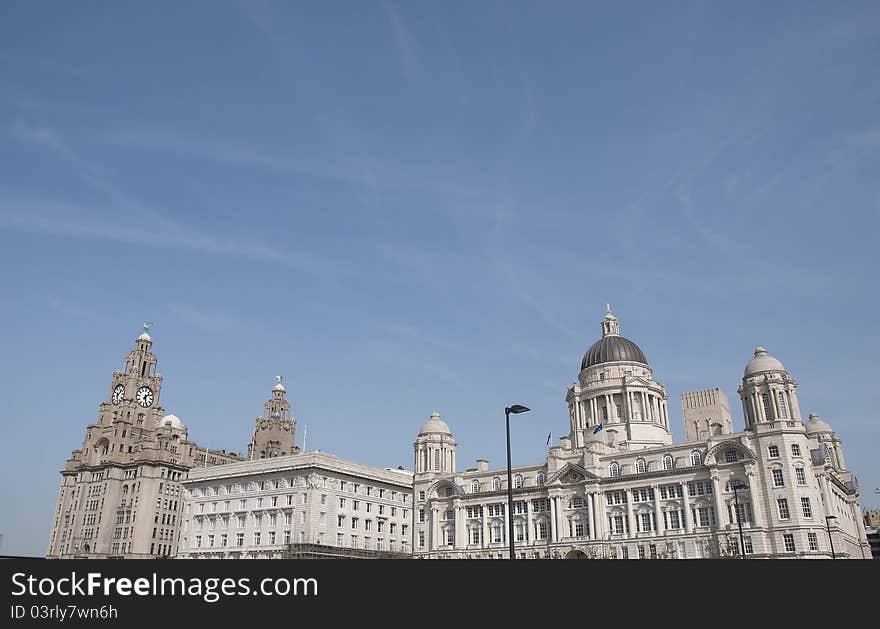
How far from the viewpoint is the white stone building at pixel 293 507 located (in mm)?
95312

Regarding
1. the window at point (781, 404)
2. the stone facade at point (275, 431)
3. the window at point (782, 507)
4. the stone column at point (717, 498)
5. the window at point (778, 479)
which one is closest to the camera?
the window at point (782, 507)

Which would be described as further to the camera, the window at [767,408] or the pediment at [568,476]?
the pediment at [568,476]

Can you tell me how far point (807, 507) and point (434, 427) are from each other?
174 ft

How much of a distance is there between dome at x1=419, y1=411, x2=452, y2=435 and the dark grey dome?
82.7 ft

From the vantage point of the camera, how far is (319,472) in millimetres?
96438

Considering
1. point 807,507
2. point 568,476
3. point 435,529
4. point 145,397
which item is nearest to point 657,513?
point 568,476

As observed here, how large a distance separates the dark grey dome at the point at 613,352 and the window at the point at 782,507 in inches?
1489

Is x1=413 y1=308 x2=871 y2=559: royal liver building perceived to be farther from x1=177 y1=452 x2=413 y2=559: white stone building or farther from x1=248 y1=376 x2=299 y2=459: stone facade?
x1=248 y1=376 x2=299 y2=459: stone facade

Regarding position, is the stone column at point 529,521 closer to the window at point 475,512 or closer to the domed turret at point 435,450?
the window at point 475,512
